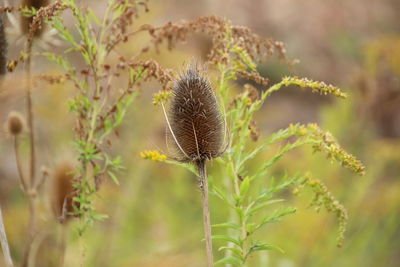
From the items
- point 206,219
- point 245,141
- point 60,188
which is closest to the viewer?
point 206,219

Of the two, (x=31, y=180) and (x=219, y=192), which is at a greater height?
(x=31, y=180)

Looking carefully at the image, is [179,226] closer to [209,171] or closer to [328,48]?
[209,171]

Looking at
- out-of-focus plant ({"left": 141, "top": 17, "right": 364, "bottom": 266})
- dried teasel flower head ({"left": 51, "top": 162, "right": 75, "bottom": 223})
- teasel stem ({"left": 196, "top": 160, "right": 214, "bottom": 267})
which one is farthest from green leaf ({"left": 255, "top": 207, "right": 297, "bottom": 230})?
dried teasel flower head ({"left": 51, "top": 162, "right": 75, "bottom": 223})

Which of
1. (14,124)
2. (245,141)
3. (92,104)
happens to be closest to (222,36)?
(245,141)

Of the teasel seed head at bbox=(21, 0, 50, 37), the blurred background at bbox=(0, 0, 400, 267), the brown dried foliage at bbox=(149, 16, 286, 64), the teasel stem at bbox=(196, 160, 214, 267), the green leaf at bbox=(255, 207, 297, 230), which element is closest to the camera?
the teasel stem at bbox=(196, 160, 214, 267)

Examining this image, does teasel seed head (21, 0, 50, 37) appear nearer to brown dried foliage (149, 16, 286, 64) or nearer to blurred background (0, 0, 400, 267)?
brown dried foliage (149, 16, 286, 64)

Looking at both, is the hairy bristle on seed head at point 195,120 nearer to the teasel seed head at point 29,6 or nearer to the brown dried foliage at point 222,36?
the brown dried foliage at point 222,36

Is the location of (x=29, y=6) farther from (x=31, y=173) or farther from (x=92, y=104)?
(x=31, y=173)
